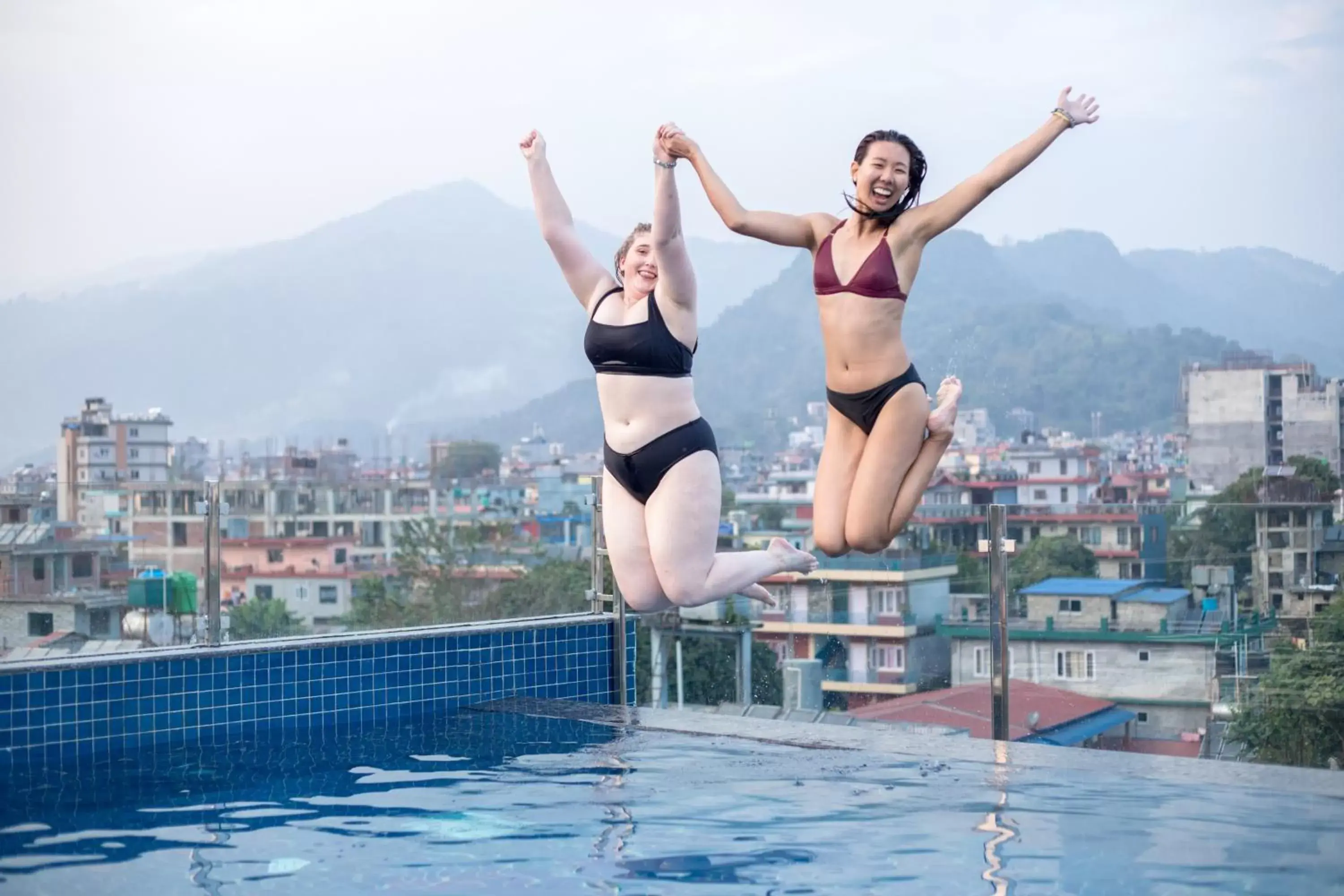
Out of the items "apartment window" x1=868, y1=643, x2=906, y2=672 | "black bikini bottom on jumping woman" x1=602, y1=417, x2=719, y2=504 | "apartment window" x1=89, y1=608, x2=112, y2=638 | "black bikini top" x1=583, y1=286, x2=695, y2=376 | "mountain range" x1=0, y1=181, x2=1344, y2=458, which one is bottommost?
"apartment window" x1=868, y1=643, x2=906, y2=672

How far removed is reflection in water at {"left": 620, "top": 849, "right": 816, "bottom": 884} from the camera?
12.5 feet

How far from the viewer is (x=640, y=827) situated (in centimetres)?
442

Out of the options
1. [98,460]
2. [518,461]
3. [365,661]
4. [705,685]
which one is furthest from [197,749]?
[98,460]

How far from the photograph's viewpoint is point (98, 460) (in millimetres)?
74312

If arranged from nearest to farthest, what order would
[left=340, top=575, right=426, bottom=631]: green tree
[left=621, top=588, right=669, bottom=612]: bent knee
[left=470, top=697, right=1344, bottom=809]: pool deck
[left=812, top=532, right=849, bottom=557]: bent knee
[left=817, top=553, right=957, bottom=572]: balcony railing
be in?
[left=812, top=532, right=849, bottom=557]: bent knee
[left=621, top=588, right=669, bottom=612]: bent knee
[left=470, top=697, right=1344, bottom=809]: pool deck
[left=817, top=553, right=957, bottom=572]: balcony railing
[left=340, top=575, right=426, bottom=631]: green tree

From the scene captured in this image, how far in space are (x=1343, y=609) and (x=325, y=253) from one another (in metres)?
82.1

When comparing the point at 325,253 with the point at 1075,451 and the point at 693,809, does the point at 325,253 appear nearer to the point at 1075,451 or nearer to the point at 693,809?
the point at 1075,451

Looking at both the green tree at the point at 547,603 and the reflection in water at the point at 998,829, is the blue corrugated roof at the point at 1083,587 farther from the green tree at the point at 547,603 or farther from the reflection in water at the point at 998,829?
the green tree at the point at 547,603

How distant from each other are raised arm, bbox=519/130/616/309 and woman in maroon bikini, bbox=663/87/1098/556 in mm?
678

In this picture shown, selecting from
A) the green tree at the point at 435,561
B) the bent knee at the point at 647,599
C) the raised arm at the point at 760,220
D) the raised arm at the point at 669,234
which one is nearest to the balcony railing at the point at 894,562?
the bent knee at the point at 647,599

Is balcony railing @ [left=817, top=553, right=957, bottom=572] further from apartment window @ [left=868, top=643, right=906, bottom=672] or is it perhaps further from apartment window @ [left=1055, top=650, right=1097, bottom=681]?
apartment window @ [left=1055, top=650, right=1097, bottom=681]

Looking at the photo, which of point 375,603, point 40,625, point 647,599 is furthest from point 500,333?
point 647,599

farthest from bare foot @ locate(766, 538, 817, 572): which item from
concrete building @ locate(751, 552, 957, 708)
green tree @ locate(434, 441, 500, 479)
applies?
green tree @ locate(434, 441, 500, 479)

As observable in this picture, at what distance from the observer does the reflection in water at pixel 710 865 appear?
12.5 ft
